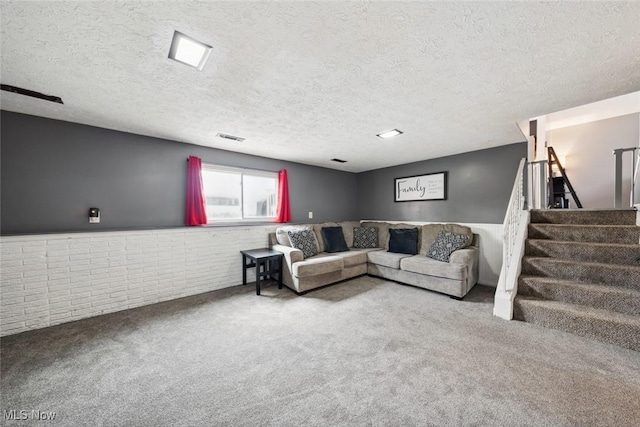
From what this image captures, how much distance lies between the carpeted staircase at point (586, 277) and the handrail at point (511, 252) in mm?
113

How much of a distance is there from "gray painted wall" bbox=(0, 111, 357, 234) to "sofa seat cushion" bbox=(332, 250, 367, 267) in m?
2.52

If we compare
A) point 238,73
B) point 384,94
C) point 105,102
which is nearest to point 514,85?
point 384,94

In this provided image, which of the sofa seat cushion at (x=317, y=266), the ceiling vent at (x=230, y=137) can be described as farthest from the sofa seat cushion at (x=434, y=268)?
the ceiling vent at (x=230, y=137)

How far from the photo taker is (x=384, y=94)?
2088 mm

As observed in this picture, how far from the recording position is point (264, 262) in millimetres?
3816

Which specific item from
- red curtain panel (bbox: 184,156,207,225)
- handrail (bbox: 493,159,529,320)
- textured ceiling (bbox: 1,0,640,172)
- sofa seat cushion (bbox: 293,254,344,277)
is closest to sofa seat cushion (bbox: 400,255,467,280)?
handrail (bbox: 493,159,529,320)

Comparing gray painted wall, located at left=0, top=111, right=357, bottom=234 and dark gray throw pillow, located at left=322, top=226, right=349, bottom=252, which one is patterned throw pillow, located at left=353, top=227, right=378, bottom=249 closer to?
dark gray throw pillow, located at left=322, top=226, right=349, bottom=252

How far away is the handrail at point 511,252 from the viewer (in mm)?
2557

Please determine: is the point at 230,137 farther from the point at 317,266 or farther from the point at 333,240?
the point at 333,240

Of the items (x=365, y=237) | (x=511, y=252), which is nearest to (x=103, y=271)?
(x=365, y=237)

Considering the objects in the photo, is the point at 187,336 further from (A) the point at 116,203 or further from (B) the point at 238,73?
(B) the point at 238,73

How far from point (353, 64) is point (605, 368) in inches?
115

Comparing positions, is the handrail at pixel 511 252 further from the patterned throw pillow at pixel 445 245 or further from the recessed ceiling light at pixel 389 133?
the recessed ceiling light at pixel 389 133

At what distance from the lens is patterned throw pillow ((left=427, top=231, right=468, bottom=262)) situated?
3.53 meters
